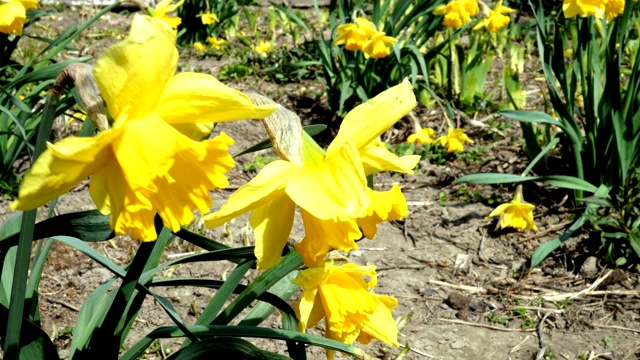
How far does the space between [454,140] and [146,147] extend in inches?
109

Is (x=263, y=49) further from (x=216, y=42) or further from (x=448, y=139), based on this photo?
(x=448, y=139)

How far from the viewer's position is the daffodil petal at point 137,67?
898 millimetres

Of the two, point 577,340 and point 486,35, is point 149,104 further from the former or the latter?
point 486,35

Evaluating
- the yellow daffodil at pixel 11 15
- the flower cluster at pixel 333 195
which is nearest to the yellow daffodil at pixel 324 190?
the flower cluster at pixel 333 195

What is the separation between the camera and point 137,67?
914 mm

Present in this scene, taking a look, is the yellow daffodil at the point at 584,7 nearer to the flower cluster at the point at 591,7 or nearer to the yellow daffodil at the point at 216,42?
the flower cluster at the point at 591,7

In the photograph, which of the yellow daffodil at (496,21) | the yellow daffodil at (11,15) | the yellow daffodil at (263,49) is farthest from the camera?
the yellow daffodil at (263,49)

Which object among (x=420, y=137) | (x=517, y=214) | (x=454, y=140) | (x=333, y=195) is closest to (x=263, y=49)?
(x=420, y=137)

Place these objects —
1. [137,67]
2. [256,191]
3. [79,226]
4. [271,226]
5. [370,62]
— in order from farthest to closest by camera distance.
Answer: [370,62] → [79,226] → [271,226] → [256,191] → [137,67]

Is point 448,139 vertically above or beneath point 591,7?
beneath

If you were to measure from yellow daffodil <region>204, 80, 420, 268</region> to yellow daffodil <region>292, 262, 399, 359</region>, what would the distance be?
0.66 feet

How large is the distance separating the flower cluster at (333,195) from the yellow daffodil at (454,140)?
2350 millimetres

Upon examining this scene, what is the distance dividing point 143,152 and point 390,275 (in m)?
1.88

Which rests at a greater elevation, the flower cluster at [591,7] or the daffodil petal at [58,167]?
the daffodil petal at [58,167]
